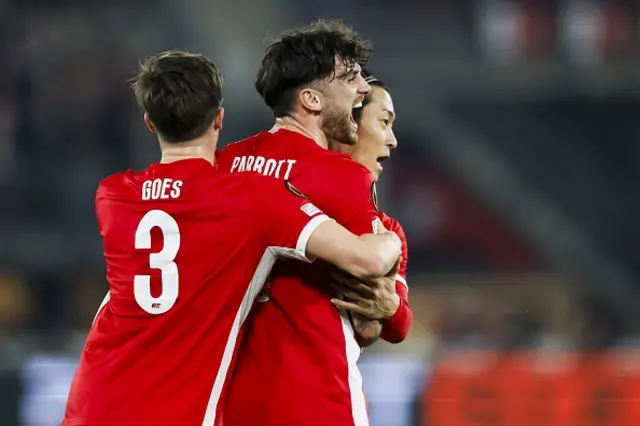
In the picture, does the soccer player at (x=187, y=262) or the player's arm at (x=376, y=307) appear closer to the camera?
the soccer player at (x=187, y=262)

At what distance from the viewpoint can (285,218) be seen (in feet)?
10.3

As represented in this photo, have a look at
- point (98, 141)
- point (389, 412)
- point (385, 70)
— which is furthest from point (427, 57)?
point (389, 412)

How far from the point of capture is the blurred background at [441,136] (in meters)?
12.1

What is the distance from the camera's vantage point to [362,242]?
126 inches

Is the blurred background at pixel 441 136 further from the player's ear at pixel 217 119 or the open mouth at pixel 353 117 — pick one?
the player's ear at pixel 217 119

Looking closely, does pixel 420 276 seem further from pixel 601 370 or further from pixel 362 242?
pixel 362 242

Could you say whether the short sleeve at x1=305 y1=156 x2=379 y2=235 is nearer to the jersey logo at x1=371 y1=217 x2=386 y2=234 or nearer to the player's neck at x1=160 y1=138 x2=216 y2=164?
the jersey logo at x1=371 y1=217 x2=386 y2=234

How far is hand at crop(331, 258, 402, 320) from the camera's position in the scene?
131 inches

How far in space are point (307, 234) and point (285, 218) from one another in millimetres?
72

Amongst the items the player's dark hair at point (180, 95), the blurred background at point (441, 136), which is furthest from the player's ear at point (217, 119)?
the blurred background at point (441, 136)

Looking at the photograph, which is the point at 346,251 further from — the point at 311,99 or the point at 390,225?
the point at 390,225

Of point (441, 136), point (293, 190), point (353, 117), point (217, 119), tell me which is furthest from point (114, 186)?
point (441, 136)

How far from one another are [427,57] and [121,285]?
35.0 ft

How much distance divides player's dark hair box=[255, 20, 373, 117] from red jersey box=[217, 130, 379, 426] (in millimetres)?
200
